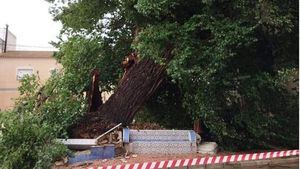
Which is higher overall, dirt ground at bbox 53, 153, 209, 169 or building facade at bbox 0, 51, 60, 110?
building facade at bbox 0, 51, 60, 110

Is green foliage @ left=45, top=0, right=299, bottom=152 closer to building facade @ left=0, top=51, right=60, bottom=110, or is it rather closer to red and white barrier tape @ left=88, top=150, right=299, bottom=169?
red and white barrier tape @ left=88, top=150, right=299, bottom=169

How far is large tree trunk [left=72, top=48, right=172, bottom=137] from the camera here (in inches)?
429

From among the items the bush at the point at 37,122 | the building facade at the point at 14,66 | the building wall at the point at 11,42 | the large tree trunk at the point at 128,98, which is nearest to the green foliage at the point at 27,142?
the bush at the point at 37,122

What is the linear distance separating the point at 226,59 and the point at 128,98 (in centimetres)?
265

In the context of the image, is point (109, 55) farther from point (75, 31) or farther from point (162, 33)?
point (162, 33)

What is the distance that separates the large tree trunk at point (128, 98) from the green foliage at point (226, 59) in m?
0.64

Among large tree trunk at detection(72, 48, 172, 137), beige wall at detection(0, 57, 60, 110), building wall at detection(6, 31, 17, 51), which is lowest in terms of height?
large tree trunk at detection(72, 48, 172, 137)

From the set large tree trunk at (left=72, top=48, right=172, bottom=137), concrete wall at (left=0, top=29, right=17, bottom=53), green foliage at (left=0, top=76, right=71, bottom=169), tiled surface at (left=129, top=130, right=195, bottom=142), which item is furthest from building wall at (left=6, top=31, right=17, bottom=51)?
tiled surface at (left=129, top=130, right=195, bottom=142)

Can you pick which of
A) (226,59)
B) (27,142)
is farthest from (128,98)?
(27,142)

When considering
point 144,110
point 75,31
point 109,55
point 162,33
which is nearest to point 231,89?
point 162,33

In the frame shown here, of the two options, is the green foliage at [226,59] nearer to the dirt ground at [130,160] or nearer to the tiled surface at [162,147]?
the tiled surface at [162,147]

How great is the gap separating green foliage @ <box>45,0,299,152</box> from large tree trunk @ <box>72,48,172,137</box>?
0.64m

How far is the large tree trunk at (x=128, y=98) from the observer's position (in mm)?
10906

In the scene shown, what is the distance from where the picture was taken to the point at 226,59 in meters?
10.0
